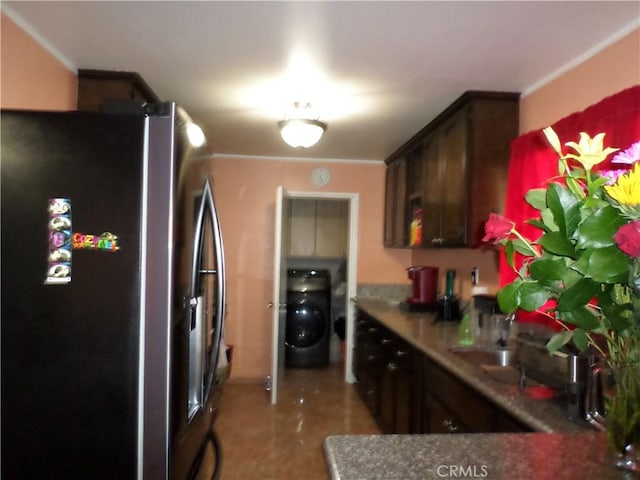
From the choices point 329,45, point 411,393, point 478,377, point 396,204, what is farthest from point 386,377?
point 329,45

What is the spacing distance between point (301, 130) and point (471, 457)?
87.1 inches

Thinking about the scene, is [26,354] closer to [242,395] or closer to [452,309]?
[452,309]

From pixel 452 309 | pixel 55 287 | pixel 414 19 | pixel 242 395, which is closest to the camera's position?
pixel 55 287

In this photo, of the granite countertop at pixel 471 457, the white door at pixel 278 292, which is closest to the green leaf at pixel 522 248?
the granite countertop at pixel 471 457

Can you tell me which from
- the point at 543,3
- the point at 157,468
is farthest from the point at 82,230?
the point at 543,3

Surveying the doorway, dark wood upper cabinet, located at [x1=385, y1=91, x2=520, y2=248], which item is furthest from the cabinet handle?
Result: the doorway

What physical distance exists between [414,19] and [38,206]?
1437mm

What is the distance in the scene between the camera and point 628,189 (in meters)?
0.71

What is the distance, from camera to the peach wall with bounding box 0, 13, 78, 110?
182cm

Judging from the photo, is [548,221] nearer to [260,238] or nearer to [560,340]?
[560,340]

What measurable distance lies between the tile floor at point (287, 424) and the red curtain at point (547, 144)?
5.46 feet

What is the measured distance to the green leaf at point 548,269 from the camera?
79cm

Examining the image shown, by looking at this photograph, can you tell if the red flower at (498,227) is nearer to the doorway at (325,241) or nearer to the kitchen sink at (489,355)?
the kitchen sink at (489,355)

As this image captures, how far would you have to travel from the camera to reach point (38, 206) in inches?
54.7
